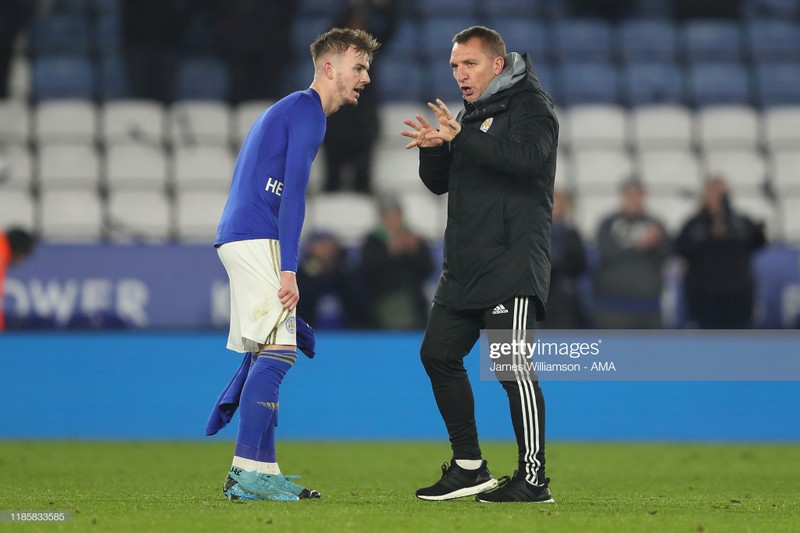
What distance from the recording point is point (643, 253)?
1025cm

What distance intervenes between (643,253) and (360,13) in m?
3.68

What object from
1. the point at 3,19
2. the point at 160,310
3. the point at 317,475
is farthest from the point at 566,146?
the point at 317,475

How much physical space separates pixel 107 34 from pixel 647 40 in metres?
5.91

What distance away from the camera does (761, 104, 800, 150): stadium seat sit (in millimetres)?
13109

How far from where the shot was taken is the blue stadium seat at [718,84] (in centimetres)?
1379

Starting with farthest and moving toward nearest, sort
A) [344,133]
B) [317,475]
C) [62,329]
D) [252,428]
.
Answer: [344,133], [62,329], [317,475], [252,428]

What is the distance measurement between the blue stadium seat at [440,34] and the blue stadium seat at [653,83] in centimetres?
184

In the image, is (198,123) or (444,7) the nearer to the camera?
(198,123)

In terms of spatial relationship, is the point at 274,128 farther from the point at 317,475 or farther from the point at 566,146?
the point at 566,146

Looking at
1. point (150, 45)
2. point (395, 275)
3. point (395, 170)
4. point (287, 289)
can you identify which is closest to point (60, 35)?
point (150, 45)

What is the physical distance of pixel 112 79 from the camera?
12.7 metres

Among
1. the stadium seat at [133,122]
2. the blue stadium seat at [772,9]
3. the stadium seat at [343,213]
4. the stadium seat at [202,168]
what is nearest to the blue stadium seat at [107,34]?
the stadium seat at [133,122]

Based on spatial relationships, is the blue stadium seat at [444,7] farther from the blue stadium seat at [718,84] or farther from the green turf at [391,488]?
the green turf at [391,488]

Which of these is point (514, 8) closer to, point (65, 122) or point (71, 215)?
point (65, 122)
